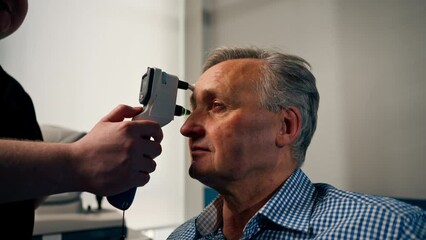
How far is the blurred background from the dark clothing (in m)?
0.88

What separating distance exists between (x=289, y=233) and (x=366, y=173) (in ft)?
2.70

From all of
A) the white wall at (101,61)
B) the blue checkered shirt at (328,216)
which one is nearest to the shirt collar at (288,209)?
the blue checkered shirt at (328,216)

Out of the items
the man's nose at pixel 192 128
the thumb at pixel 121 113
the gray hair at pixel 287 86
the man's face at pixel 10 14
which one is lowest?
the man's nose at pixel 192 128

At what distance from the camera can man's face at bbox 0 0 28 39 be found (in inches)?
35.4

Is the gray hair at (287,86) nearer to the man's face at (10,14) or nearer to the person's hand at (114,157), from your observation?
the person's hand at (114,157)

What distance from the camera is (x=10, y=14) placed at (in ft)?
3.08

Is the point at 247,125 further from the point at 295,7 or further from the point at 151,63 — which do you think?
the point at 151,63

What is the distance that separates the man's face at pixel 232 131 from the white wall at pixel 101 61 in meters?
1.37

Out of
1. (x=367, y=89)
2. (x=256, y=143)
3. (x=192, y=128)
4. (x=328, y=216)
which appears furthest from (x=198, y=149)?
(x=367, y=89)

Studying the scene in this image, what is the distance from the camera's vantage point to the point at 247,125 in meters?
1.01

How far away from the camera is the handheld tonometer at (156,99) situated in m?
0.93

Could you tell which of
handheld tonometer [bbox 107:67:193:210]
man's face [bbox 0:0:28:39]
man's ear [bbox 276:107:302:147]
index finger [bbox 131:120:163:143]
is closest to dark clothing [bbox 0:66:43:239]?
man's face [bbox 0:0:28:39]

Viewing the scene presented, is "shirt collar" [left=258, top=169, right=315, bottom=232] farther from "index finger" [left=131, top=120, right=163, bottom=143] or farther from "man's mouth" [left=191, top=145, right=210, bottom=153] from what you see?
"index finger" [left=131, top=120, right=163, bottom=143]

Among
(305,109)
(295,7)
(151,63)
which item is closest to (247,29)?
(295,7)
